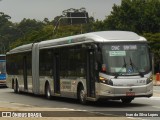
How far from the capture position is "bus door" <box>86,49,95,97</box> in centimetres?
2167

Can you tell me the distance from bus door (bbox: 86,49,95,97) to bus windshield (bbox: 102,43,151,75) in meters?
0.72

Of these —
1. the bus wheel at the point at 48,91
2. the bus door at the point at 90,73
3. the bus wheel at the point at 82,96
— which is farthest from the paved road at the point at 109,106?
the bus wheel at the point at 48,91

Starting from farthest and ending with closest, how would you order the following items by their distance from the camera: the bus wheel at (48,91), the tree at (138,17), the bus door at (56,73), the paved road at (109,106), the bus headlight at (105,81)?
the tree at (138,17) < the bus wheel at (48,91) < the bus door at (56,73) < the bus headlight at (105,81) < the paved road at (109,106)

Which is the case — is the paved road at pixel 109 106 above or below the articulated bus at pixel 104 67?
below

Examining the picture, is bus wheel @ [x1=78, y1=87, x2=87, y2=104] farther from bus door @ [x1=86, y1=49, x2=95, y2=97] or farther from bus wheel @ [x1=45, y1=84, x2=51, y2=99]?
bus wheel @ [x1=45, y1=84, x2=51, y2=99]

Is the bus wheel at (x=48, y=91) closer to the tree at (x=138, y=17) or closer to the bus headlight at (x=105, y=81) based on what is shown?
the bus headlight at (x=105, y=81)

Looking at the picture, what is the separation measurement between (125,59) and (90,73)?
160cm

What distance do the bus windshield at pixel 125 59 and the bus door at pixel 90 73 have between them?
2.37ft

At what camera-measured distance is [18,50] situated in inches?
1404

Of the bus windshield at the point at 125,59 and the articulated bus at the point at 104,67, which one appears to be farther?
the bus windshield at the point at 125,59

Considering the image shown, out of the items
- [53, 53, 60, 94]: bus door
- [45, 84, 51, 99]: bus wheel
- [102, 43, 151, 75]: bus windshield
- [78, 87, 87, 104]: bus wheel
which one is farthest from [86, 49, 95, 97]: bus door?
[45, 84, 51, 99]: bus wheel

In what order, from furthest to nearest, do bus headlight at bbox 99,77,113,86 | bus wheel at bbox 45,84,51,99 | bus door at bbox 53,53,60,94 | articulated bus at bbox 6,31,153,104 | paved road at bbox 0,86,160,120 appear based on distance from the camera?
bus wheel at bbox 45,84,51,99, bus door at bbox 53,53,60,94, articulated bus at bbox 6,31,153,104, bus headlight at bbox 99,77,113,86, paved road at bbox 0,86,160,120

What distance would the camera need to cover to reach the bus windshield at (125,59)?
69.0ft

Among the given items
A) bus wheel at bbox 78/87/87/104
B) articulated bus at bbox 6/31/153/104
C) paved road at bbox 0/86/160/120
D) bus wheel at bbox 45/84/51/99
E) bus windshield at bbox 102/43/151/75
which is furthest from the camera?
bus wheel at bbox 45/84/51/99
